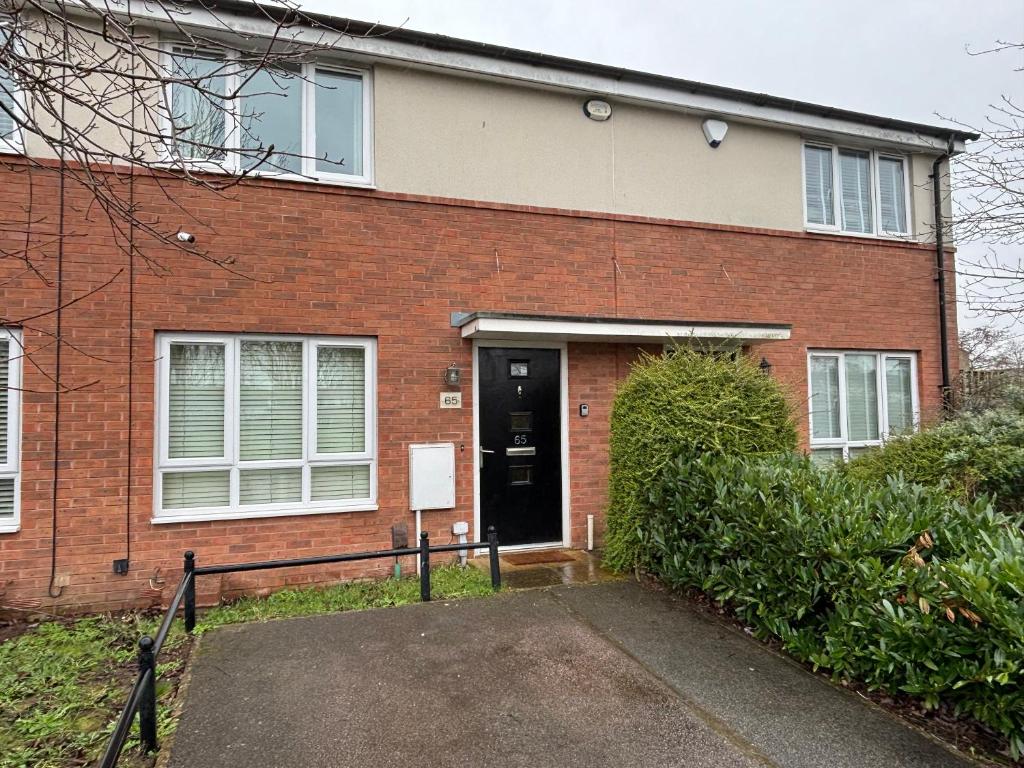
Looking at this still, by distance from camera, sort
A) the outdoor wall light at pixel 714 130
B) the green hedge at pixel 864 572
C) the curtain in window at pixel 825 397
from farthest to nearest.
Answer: the curtain in window at pixel 825 397, the outdoor wall light at pixel 714 130, the green hedge at pixel 864 572

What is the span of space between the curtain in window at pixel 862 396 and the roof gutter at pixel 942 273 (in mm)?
948

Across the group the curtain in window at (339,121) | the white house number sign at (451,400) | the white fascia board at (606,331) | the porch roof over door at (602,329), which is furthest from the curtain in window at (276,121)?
the white house number sign at (451,400)

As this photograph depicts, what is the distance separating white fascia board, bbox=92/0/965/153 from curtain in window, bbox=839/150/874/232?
0.31 meters

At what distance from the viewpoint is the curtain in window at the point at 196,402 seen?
530 cm

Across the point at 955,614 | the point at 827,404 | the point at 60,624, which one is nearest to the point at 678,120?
the point at 827,404

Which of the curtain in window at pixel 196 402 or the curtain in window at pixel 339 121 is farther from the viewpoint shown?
the curtain in window at pixel 339 121

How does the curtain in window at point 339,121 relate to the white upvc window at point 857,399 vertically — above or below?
above

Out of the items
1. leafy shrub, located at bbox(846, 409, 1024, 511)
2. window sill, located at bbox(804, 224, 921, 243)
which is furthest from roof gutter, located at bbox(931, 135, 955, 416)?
leafy shrub, located at bbox(846, 409, 1024, 511)

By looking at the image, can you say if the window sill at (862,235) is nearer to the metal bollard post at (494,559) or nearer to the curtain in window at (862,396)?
the curtain in window at (862,396)

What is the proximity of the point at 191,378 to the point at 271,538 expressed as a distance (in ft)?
5.30

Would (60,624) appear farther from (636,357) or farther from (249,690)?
(636,357)

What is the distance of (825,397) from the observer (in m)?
7.55

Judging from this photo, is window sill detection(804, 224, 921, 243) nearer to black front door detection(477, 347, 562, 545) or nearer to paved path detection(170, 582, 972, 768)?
black front door detection(477, 347, 562, 545)

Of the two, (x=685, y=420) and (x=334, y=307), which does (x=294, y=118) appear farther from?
(x=685, y=420)
